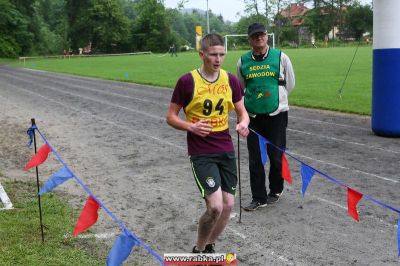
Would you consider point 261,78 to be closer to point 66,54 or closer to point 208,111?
point 208,111

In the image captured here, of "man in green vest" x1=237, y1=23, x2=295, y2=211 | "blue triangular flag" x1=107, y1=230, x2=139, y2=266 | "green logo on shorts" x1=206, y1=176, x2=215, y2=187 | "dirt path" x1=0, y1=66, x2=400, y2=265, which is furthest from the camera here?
"man in green vest" x1=237, y1=23, x2=295, y2=211

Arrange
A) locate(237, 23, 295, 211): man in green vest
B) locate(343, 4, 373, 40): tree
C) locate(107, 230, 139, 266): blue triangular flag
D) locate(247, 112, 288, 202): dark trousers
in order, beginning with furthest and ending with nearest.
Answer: locate(343, 4, 373, 40): tree
locate(247, 112, 288, 202): dark trousers
locate(237, 23, 295, 211): man in green vest
locate(107, 230, 139, 266): blue triangular flag

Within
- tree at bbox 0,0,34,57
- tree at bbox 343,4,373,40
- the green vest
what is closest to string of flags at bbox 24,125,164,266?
the green vest

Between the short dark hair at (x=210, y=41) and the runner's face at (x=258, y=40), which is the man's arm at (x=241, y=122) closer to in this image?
the short dark hair at (x=210, y=41)

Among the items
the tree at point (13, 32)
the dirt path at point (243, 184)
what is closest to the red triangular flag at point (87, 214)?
the dirt path at point (243, 184)

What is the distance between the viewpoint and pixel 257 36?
595 cm

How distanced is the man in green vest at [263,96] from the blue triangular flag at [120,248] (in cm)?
299

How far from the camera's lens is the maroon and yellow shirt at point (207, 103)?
4.47m

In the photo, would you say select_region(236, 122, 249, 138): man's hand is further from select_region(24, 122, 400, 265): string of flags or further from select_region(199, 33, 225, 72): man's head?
select_region(24, 122, 400, 265): string of flags

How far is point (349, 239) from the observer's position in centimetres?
532

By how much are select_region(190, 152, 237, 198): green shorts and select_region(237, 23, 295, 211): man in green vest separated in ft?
5.71

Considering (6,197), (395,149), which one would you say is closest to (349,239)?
(6,197)

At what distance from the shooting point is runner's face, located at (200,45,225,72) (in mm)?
4348

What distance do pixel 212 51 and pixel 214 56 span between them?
0.04 metres
